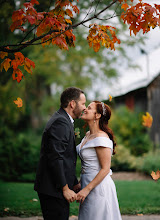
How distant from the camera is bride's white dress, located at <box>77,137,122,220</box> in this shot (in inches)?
124

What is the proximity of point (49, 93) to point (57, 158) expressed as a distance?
850 inches

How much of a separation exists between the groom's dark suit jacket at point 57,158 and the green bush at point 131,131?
407 inches

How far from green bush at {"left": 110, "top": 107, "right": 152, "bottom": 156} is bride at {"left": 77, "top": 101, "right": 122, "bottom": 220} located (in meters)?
10.1

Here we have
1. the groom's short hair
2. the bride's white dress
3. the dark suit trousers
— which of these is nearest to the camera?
the dark suit trousers

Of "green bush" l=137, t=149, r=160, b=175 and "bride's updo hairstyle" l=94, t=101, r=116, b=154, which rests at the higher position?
"bride's updo hairstyle" l=94, t=101, r=116, b=154

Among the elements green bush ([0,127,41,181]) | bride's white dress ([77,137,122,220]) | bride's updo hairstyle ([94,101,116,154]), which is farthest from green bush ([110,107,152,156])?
bride's white dress ([77,137,122,220])

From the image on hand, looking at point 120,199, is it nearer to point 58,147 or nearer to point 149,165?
point 58,147

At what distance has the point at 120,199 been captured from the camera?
264 inches

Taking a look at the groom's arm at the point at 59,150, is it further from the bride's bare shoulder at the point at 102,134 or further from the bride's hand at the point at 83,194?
the bride's bare shoulder at the point at 102,134

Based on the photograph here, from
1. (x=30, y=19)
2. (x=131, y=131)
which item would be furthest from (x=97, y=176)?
(x=131, y=131)

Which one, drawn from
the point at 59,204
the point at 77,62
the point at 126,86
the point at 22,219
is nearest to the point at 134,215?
the point at 22,219

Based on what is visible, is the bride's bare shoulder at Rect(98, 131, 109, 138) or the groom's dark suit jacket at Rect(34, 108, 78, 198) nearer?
the groom's dark suit jacket at Rect(34, 108, 78, 198)

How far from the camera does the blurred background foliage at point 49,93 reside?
25.9 feet

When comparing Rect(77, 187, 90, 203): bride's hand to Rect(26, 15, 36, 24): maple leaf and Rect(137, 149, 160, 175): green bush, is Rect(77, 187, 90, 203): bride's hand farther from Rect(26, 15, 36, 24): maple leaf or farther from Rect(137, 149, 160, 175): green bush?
Rect(137, 149, 160, 175): green bush
